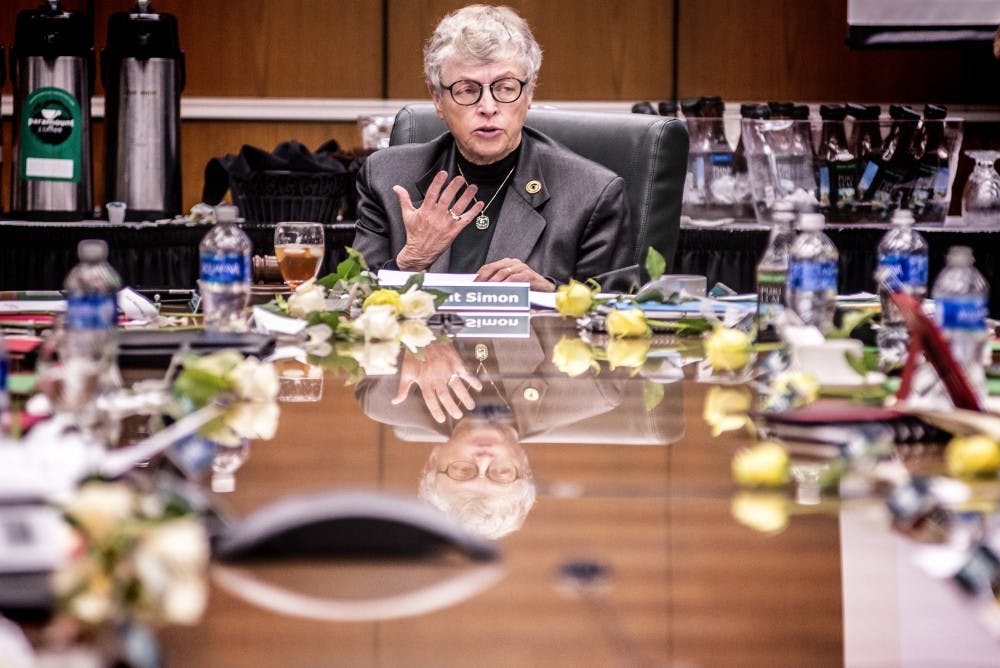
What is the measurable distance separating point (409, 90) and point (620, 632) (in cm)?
386

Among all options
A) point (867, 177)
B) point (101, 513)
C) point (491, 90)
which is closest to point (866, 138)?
point (867, 177)

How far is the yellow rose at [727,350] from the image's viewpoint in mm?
1397

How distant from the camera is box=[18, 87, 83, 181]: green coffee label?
311cm

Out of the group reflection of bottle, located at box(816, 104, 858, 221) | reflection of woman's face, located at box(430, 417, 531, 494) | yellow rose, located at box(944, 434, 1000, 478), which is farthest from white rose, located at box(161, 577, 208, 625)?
reflection of bottle, located at box(816, 104, 858, 221)

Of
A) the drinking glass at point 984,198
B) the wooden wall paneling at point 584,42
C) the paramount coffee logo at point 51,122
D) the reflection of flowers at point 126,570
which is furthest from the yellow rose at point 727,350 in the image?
the wooden wall paneling at point 584,42

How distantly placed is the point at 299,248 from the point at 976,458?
55.4 inches

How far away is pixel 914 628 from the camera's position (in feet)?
1.87

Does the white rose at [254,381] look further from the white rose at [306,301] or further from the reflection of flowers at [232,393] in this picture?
the white rose at [306,301]

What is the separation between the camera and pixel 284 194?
3131mm

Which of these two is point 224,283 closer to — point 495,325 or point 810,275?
point 495,325

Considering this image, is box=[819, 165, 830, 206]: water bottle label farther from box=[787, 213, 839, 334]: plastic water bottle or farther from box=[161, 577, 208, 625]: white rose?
box=[161, 577, 208, 625]: white rose

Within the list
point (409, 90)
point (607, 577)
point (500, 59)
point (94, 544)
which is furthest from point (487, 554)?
point (409, 90)

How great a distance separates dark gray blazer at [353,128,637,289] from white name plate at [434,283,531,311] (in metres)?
0.48

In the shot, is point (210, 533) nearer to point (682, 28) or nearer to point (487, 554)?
point (487, 554)
